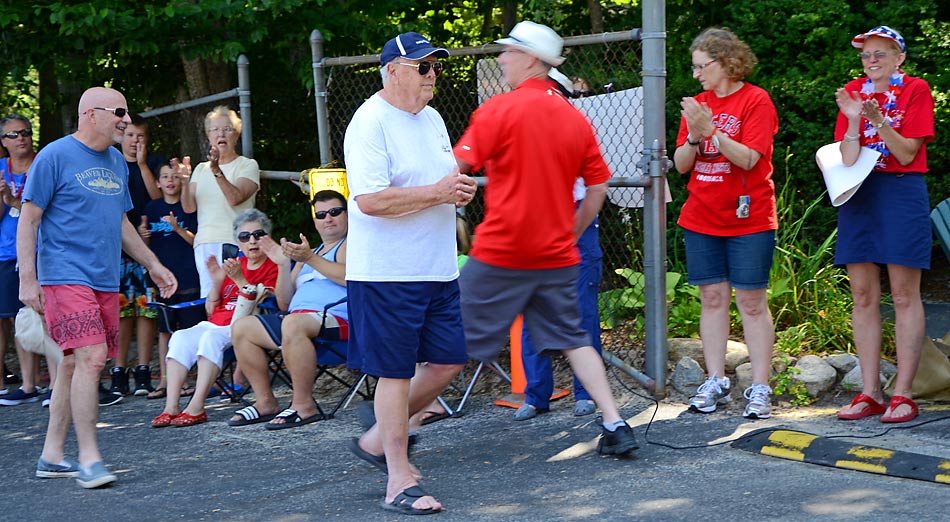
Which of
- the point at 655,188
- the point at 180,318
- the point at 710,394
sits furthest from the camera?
the point at 180,318

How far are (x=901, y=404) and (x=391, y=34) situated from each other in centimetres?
485

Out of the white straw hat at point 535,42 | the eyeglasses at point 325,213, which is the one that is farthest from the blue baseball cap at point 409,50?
the eyeglasses at point 325,213

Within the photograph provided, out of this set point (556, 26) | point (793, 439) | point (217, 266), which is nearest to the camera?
point (793, 439)

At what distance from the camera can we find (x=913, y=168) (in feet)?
19.1

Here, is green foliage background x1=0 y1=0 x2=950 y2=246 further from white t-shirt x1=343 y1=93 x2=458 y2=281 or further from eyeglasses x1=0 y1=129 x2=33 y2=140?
white t-shirt x1=343 y1=93 x2=458 y2=281

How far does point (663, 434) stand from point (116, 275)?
2.87m

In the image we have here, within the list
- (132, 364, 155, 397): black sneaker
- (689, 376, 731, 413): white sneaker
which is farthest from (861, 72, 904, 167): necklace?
(132, 364, 155, 397): black sneaker

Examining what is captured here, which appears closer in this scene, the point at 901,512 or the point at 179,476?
the point at 901,512

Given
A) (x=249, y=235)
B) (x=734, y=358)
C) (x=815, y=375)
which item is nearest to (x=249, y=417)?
(x=249, y=235)

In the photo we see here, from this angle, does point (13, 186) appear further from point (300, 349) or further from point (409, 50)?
point (409, 50)

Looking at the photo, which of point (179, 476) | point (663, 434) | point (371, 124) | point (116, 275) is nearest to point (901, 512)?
point (663, 434)

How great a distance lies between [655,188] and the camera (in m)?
6.36

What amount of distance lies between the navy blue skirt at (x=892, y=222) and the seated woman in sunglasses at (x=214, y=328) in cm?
331

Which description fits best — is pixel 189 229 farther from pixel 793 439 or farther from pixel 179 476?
pixel 793 439
